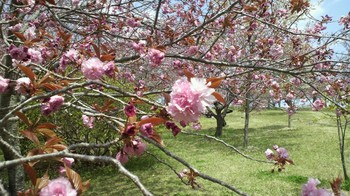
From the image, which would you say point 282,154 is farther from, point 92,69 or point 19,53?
point 19,53

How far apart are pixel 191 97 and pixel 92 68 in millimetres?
645

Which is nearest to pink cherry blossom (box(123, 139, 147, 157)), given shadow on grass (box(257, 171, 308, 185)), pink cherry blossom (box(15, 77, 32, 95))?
pink cherry blossom (box(15, 77, 32, 95))

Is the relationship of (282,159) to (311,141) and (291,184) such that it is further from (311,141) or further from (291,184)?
(311,141)

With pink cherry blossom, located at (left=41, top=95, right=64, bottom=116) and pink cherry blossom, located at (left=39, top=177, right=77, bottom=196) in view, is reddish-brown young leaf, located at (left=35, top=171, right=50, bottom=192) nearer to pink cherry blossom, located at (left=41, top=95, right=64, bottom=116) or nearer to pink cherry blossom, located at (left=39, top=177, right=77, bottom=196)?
pink cherry blossom, located at (left=39, top=177, right=77, bottom=196)

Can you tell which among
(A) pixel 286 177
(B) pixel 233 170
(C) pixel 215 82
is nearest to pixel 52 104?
(C) pixel 215 82

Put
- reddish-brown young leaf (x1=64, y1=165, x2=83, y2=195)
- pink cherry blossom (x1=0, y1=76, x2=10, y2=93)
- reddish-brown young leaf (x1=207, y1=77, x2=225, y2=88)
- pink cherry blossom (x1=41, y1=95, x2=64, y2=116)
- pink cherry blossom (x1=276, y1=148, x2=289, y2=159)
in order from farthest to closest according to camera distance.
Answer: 1. pink cherry blossom (x1=276, y1=148, x2=289, y2=159)
2. pink cherry blossom (x1=0, y1=76, x2=10, y2=93)
3. pink cherry blossom (x1=41, y1=95, x2=64, y2=116)
4. reddish-brown young leaf (x1=207, y1=77, x2=225, y2=88)
5. reddish-brown young leaf (x1=64, y1=165, x2=83, y2=195)

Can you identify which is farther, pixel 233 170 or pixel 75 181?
pixel 233 170

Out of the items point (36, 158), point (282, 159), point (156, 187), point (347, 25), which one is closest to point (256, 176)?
point (156, 187)

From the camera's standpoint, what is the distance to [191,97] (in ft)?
4.17

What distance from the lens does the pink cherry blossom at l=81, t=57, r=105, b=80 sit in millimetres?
1690

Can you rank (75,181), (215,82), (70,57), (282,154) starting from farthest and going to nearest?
1. (282,154)
2. (70,57)
3. (215,82)
4. (75,181)

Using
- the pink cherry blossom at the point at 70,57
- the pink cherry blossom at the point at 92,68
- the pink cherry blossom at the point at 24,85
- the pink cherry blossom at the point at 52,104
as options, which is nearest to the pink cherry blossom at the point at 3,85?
the pink cherry blossom at the point at 24,85

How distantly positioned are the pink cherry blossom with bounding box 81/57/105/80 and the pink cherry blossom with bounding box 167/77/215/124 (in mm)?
560

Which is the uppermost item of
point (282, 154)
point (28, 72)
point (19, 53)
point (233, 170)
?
point (19, 53)
